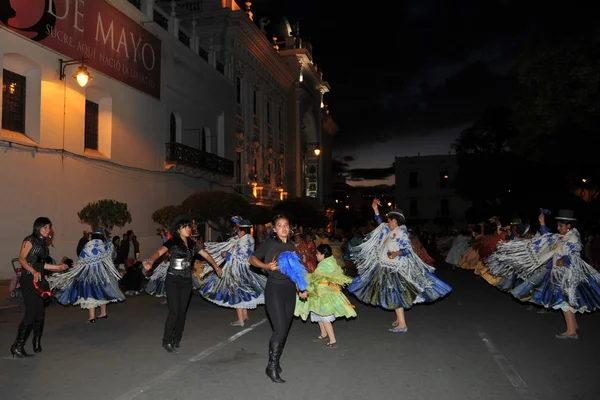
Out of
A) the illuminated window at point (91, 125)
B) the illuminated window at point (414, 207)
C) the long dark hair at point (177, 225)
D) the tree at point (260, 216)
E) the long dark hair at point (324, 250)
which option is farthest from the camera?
the illuminated window at point (414, 207)

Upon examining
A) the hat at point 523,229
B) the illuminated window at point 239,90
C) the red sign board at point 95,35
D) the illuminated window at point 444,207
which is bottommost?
the hat at point 523,229

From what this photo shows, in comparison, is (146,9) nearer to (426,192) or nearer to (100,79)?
(100,79)

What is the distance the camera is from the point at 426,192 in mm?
77125

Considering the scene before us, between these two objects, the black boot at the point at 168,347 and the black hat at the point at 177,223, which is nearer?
the black boot at the point at 168,347

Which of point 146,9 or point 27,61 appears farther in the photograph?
point 146,9

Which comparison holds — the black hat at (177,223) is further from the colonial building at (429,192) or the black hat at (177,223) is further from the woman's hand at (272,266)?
the colonial building at (429,192)

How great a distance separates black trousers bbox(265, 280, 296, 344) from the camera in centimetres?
577

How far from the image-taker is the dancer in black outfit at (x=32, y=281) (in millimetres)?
6840

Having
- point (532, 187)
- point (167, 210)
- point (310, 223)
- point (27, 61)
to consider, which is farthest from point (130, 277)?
point (532, 187)

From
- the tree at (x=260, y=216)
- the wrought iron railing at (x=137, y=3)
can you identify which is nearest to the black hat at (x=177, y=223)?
the tree at (x=260, y=216)

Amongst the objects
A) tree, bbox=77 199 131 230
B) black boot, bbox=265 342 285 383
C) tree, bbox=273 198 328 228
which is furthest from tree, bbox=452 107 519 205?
black boot, bbox=265 342 285 383

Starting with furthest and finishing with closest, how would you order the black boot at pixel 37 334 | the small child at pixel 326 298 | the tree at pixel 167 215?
1. the tree at pixel 167 215
2. the small child at pixel 326 298
3. the black boot at pixel 37 334

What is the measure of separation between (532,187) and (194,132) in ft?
74.7

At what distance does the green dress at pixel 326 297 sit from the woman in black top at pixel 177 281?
5.36 feet
